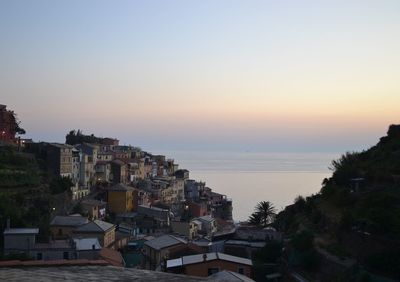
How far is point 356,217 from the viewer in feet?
73.0

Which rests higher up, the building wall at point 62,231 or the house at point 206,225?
the building wall at point 62,231

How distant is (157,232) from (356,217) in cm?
2914

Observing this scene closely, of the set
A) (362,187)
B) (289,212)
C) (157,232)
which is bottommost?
(157,232)

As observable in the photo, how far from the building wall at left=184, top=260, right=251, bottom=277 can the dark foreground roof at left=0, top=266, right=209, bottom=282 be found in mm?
17608

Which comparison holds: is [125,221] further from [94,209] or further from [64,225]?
[64,225]

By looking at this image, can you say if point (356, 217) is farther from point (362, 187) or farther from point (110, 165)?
point (110, 165)

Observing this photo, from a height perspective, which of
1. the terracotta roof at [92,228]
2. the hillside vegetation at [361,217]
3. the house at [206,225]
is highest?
the hillside vegetation at [361,217]

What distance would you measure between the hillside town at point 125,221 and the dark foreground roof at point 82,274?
0.62ft

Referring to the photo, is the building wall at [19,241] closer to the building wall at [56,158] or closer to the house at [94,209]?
the house at [94,209]

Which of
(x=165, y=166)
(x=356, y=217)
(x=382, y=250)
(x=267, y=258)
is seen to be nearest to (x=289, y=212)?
(x=267, y=258)

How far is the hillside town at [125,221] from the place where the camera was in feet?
88.8

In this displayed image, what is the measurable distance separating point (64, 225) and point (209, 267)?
58.0 ft

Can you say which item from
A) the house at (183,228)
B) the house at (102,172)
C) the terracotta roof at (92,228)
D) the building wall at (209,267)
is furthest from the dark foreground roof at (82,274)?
the house at (102,172)

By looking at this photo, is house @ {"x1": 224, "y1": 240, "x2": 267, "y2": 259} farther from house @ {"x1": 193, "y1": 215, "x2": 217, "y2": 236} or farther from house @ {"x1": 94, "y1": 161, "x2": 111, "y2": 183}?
house @ {"x1": 94, "y1": 161, "x2": 111, "y2": 183}
